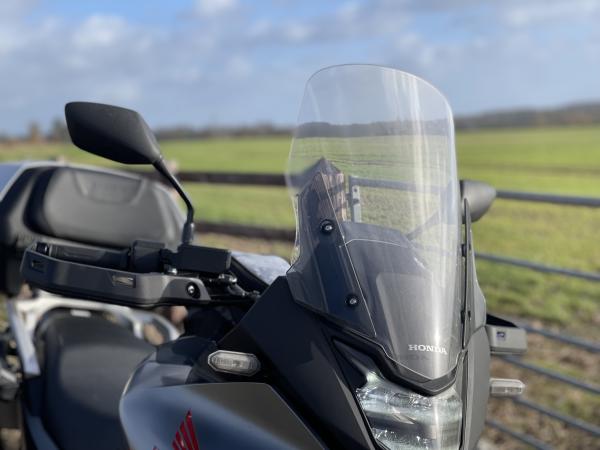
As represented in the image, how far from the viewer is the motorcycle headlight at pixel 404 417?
1.30 meters

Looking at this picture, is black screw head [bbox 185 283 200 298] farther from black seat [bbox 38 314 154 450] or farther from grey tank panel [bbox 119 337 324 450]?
black seat [bbox 38 314 154 450]

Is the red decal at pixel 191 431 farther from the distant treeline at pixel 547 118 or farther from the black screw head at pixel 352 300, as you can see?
the distant treeline at pixel 547 118

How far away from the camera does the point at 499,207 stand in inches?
728

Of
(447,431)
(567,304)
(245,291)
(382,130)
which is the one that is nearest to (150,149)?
(245,291)

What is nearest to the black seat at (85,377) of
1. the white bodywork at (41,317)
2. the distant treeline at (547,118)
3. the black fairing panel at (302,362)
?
the white bodywork at (41,317)

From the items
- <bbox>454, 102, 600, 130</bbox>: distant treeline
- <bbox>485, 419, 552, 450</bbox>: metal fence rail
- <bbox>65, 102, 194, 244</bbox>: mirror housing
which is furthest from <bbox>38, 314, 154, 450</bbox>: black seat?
<bbox>454, 102, 600, 130</bbox>: distant treeline

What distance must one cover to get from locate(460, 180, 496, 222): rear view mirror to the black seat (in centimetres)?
111

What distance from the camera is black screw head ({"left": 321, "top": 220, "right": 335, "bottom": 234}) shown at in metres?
1.49

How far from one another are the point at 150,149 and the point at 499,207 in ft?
57.9

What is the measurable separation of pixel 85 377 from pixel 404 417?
50.8 inches

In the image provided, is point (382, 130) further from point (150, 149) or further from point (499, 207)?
point (499, 207)

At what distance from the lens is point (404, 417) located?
1.31 m

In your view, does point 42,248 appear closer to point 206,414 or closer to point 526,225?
point 206,414

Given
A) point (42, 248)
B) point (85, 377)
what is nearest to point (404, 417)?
point (42, 248)
